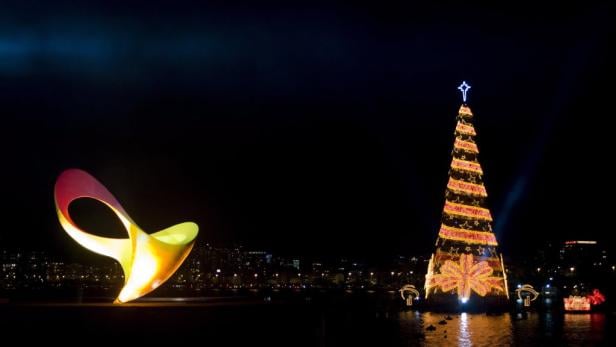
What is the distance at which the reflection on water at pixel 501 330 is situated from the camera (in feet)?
56.4

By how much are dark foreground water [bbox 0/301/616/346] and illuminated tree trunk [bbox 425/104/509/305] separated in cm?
241

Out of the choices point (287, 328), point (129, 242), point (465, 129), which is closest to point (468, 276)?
point (465, 129)

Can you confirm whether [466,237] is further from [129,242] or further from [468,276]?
[129,242]

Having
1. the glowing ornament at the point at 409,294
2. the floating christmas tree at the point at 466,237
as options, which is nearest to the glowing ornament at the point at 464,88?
the floating christmas tree at the point at 466,237

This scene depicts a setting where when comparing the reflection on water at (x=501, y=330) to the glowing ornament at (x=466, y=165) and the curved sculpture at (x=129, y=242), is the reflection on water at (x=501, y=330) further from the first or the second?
the curved sculpture at (x=129, y=242)

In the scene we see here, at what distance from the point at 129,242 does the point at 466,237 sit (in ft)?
41.2

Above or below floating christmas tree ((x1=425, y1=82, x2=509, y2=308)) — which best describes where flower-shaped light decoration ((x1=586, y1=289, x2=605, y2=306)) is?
below

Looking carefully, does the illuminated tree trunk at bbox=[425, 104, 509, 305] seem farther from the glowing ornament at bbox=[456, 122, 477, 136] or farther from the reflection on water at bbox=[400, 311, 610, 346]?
the reflection on water at bbox=[400, 311, 610, 346]

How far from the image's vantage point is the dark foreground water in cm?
1711

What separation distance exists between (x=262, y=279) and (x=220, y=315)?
92.6 metres

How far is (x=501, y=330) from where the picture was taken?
2017 centimetres

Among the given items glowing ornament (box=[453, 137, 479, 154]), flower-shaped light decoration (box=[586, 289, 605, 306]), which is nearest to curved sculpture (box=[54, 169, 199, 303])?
glowing ornament (box=[453, 137, 479, 154])

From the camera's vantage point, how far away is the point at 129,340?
16.8 meters

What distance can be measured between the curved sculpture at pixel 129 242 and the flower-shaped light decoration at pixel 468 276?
1021 centimetres
